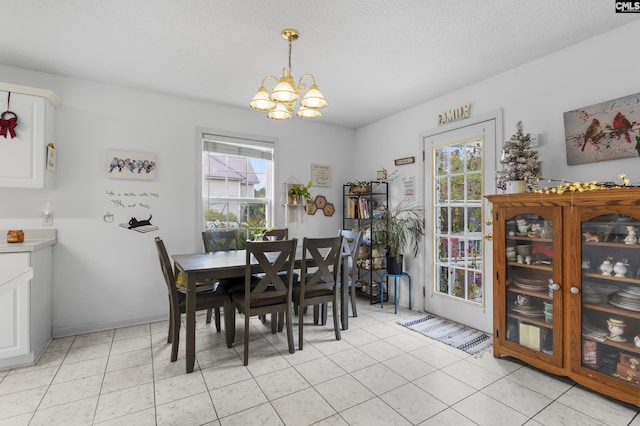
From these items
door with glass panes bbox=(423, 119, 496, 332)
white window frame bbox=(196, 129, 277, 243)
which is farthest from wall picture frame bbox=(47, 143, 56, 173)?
door with glass panes bbox=(423, 119, 496, 332)

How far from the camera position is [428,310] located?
3814 millimetres

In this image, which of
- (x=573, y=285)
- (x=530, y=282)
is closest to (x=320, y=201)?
(x=530, y=282)

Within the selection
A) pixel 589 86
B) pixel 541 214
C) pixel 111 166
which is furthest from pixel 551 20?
pixel 111 166

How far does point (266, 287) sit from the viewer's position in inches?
105

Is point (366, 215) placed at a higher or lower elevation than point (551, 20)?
lower

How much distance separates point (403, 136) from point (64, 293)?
14.0 ft

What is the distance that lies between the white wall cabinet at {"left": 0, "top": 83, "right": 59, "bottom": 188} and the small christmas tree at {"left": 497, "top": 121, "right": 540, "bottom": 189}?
4083mm

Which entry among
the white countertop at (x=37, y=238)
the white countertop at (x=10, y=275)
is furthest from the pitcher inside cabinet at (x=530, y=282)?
the white countertop at (x=37, y=238)

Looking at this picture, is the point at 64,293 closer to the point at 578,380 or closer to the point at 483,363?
the point at 483,363

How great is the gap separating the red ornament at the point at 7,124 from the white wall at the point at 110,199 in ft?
1.33

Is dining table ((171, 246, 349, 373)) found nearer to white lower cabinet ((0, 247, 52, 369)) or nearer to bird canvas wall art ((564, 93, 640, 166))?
white lower cabinet ((0, 247, 52, 369))

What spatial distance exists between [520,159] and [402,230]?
5.55ft

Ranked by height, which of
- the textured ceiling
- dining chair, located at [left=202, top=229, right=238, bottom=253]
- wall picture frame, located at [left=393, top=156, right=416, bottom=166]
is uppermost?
the textured ceiling

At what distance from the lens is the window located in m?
3.94
